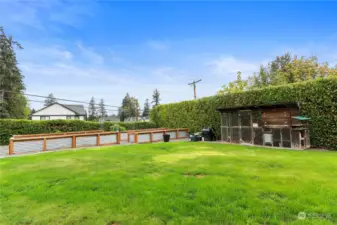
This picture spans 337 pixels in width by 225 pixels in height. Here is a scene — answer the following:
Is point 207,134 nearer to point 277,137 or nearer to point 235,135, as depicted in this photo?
point 235,135

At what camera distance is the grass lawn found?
2457 mm

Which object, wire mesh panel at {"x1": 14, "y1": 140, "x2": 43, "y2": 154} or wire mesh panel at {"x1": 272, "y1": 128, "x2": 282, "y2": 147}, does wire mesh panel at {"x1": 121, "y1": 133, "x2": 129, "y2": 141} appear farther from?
wire mesh panel at {"x1": 272, "y1": 128, "x2": 282, "y2": 147}

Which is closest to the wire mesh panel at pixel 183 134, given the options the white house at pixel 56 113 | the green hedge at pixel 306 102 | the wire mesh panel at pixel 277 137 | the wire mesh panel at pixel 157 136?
the green hedge at pixel 306 102

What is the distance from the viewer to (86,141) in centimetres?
1129

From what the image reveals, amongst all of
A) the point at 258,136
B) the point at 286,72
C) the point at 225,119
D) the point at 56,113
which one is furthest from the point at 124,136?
the point at 56,113

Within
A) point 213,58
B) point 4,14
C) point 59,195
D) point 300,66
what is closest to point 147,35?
point 213,58

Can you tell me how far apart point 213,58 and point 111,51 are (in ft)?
28.2

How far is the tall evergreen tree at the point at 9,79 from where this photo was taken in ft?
75.3

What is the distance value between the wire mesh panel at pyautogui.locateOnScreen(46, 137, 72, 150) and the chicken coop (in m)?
9.41

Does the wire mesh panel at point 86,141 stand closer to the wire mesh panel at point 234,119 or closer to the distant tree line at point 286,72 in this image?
the wire mesh panel at point 234,119

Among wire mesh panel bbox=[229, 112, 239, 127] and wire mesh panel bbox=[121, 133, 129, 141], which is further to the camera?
wire mesh panel bbox=[121, 133, 129, 141]

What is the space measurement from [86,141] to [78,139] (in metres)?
0.48

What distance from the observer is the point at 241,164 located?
5.19m

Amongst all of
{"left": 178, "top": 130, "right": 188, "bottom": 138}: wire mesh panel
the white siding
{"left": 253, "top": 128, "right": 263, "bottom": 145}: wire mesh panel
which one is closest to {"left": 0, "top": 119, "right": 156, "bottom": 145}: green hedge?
{"left": 178, "top": 130, "right": 188, "bottom": 138}: wire mesh panel
